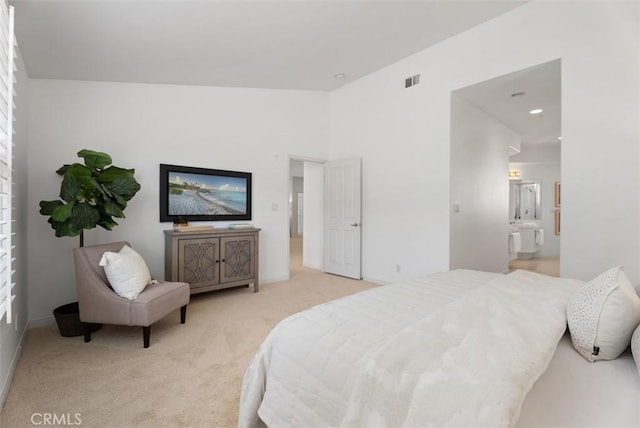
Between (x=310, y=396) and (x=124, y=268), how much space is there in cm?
206

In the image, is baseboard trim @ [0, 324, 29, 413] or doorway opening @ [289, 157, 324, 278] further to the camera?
doorway opening @ [289, 157, 324, 278]

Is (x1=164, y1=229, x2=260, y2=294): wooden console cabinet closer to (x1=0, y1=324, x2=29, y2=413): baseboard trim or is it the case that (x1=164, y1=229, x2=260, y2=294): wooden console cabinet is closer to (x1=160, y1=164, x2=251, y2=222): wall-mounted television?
(x1=160, y1=164, x2=251, y2=222): wall-mounted television

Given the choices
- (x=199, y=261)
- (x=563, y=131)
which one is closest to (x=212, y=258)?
(x=199, y=261)

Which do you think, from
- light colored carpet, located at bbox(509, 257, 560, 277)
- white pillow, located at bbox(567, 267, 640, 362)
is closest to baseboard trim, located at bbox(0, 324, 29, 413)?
white pillow, located at bbox(567, 267, 640, 362)

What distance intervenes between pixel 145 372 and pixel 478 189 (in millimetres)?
4433

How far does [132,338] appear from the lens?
2631mm

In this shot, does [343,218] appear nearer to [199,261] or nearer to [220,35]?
[199,261]

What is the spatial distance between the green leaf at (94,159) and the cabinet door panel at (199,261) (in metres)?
1.12

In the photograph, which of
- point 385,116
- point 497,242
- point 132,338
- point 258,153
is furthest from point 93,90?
point 497,242

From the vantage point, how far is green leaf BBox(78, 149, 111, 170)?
8.79 ft

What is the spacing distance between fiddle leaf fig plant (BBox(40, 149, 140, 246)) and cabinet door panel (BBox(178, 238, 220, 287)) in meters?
0.88

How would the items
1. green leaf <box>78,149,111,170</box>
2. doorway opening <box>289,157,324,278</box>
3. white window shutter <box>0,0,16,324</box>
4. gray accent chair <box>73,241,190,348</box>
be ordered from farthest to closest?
doorway opening <box>289,157,324,278</box> < green leaf <box>78,149,111,170</box> < gray accent chair <box>73,241,190,348</box> < white window shutter <box>0,0,16,324</box>

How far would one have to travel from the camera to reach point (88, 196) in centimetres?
269

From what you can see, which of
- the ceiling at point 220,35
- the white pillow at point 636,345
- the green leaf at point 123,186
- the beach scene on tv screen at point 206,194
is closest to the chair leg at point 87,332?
the green leaf at point 123,186
